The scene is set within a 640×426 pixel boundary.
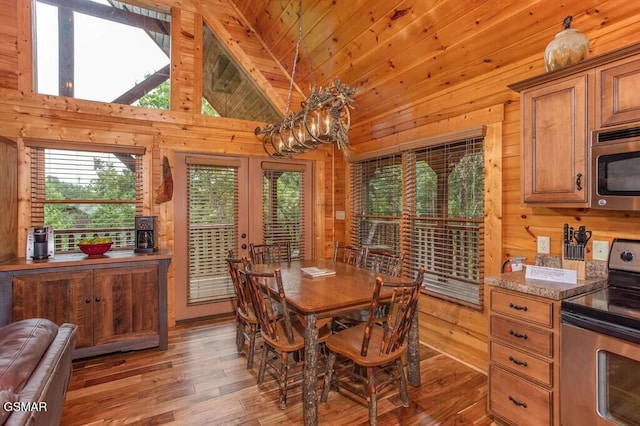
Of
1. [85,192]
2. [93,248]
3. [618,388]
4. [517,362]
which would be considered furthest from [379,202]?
[85,192]

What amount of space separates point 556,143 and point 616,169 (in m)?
0.36

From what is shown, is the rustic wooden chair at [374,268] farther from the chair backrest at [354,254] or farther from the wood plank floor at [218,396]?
the wood plank floor at [218,396]

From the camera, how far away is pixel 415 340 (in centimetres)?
254

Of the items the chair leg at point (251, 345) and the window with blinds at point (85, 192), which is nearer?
the chair leg at point (251, 345)

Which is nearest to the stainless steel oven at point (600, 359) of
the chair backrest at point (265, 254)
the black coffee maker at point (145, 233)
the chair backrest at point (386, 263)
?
the chair backrest at point (386, 263)

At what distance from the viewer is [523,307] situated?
6.41 ft

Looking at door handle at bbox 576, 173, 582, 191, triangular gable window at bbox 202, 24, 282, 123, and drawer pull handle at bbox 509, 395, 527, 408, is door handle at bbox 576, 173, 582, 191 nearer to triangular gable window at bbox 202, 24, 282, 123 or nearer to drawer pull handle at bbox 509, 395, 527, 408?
drawer pull handle at bbox 509, 395, 527, 408

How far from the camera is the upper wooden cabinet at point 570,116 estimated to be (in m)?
1.78

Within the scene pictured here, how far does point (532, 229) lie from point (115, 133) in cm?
416

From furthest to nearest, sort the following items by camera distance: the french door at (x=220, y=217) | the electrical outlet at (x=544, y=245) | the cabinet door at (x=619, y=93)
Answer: the french door at (x=220, y=217) < the electrical outlet at (x=544, y=245) < the cabinet door at (x=619, y=93)

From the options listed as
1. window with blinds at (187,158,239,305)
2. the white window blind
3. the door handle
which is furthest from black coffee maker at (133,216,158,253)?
the door handle

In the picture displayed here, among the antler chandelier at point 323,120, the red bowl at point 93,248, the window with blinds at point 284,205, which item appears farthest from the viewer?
the window with blinds at point 284,205

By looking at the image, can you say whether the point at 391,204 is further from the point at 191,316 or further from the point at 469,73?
the point at 191,316

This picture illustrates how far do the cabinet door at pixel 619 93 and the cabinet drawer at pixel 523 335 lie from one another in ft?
4.07
